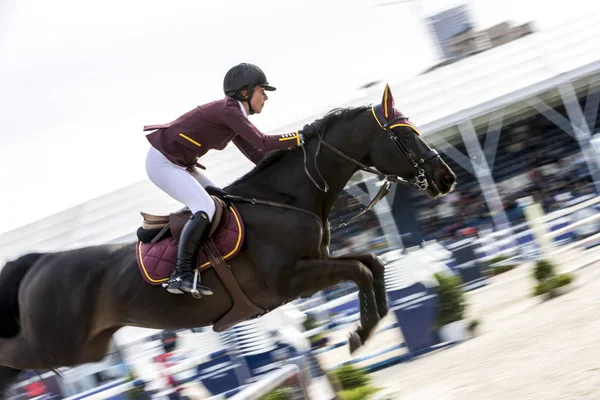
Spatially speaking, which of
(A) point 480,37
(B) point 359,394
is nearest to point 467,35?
(A) point 480,37

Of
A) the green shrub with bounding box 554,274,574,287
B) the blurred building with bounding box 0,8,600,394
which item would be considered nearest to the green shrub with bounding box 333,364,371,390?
the green shrub with bounding box 554,274,574,287

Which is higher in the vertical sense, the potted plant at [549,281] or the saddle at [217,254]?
the saddle at [217,254]

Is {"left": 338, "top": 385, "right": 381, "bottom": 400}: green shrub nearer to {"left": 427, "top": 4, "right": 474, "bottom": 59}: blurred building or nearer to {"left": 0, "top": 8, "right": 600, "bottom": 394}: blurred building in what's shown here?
{"left": 0, "top": 8, "right": 600, "bottom": 394}: blurred building

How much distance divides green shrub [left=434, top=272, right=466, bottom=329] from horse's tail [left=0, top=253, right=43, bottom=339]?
435cm

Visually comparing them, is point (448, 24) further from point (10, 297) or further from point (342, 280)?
point (10, 297)

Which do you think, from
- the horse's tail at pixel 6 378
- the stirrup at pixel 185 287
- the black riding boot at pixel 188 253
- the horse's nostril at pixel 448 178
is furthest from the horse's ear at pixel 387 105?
the horse's tail at pixel 6 378

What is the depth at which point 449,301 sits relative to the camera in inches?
324

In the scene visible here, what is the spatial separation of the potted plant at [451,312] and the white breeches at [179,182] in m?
3.85

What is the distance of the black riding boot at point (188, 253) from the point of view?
494 cm

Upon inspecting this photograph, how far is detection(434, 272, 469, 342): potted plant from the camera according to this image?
823 centimetres

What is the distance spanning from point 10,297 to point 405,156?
9.19ft

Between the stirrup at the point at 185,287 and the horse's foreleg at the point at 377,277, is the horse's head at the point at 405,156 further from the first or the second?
the stirrup at the point at 185,287

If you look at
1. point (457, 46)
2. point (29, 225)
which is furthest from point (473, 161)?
point (457, 46)

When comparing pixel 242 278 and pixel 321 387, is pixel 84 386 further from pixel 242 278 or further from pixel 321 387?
pixel 242 278
